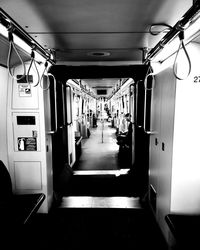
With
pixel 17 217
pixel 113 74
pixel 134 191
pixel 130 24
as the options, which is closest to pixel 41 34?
pixel 130 24

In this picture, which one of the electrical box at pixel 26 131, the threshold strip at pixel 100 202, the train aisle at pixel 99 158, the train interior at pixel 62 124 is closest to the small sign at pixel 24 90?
the train interior at pixel 62 124

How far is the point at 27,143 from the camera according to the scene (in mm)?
2646

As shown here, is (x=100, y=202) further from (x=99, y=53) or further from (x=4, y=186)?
(x=99, y=53)

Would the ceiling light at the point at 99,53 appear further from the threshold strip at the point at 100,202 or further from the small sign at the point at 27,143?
the threshold strip at the point at 100,202

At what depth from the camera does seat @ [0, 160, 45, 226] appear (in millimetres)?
1916

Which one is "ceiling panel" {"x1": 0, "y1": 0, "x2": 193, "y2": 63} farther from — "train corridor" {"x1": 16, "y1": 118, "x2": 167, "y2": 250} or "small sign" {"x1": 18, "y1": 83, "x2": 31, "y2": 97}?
"train corridor" {"x1": 16, "y1": 118, "x2": 167, "y2": 250}

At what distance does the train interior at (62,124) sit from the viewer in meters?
1.58

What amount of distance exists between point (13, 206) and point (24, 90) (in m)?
1.57

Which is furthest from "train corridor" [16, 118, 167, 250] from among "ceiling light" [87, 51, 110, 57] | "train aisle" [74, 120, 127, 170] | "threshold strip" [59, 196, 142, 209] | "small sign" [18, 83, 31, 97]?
"ceiling light" [87, 51, 110, 57]

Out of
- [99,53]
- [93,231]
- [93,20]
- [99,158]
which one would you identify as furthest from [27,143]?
[99,158]

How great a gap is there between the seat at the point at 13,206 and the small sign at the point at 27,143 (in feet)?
1.58

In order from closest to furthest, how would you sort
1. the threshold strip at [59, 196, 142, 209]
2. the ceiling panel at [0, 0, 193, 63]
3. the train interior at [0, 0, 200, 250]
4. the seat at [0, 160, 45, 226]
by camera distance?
1. the ceiling panel at [0, 0, 193, 63]
2. the train interior at [0, 0, 200, 250]
3. the seat at [0, 160, 45, 226]
4. the threshold strip at [59, 196, 142, 209]

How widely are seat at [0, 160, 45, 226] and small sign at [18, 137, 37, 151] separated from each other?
48 centimetres

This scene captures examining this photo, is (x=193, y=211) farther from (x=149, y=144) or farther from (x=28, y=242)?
(x=28, y=242)
